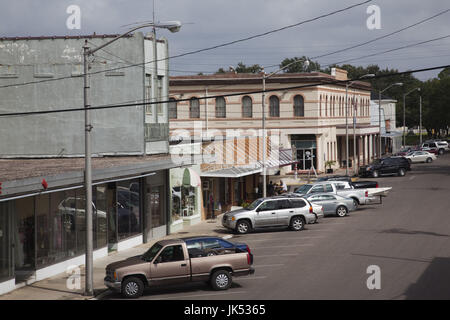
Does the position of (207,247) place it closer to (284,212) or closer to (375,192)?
(284,212)

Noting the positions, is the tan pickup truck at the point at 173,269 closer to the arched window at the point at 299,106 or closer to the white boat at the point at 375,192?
the white boat at the point at 375,192

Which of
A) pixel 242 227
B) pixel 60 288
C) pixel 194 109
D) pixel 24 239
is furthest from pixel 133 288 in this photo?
pixel 194 109

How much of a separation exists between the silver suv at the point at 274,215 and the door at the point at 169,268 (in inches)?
499

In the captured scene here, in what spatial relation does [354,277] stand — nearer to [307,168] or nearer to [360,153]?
[307,168]

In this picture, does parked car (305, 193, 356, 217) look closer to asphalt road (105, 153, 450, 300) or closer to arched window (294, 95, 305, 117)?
asphalt road (105, 153, 450, 300)

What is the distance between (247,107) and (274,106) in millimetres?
2691

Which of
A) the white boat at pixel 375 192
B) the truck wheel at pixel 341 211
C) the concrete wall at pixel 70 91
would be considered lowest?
the truck wheel at pixel 341 211

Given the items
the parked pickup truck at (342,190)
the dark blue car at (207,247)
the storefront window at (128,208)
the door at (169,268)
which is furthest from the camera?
the parked pickup truck at (342,190)

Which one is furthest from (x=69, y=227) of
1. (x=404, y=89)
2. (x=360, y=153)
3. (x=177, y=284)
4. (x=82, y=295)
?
(x=404, y=89)

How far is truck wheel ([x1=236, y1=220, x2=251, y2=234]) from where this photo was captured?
31328 millimetres

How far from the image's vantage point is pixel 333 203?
3569cm

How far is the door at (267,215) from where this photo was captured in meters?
31.4

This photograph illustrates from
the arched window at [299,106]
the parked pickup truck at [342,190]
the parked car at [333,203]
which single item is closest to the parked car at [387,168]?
the arched window at [299,106]

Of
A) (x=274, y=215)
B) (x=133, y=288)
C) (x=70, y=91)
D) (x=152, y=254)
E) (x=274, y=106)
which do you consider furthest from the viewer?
(x=274, y=106)
